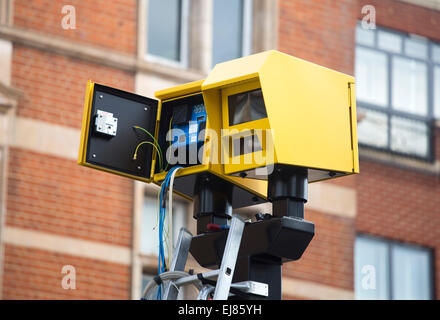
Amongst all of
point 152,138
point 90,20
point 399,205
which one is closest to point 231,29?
point 90,20

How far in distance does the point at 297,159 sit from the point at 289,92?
368mm

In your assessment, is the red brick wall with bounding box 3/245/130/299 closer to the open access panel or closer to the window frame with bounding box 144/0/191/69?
the window frame with bounding box 144/0/191/69

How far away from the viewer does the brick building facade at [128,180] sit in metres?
12.3

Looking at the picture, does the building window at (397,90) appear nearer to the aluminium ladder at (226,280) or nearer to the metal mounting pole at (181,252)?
the metal mounting pole at (181,252)

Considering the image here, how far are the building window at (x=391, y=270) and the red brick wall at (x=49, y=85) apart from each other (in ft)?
15.3

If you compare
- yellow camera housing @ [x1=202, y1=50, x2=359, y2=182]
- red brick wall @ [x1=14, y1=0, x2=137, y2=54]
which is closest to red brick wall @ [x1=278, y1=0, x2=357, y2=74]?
red brick wall @ [x1=14, y1=0, x2=137, y2=54]

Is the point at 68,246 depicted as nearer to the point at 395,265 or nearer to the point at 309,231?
the point at 395,265

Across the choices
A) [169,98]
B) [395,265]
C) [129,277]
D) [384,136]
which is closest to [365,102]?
[384,136]

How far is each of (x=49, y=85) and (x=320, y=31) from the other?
4.14 m

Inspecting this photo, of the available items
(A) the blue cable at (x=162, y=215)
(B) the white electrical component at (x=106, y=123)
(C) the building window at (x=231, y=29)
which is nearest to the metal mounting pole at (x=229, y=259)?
(A) the blue cable at (x=162, y=215)

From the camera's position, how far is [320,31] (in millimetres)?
15047

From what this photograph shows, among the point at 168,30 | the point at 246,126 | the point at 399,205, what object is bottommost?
the point at 246,126

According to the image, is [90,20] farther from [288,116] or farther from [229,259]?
[229,259]

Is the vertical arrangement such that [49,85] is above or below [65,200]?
above
